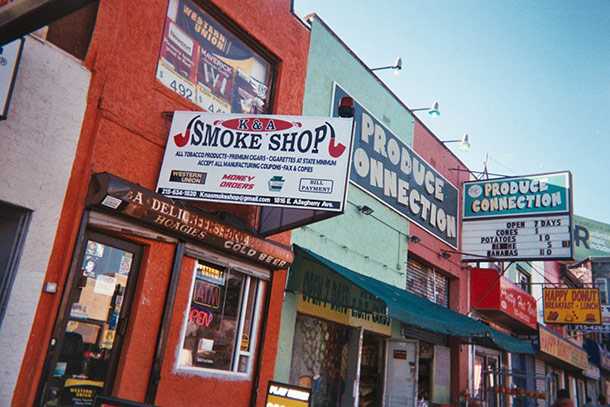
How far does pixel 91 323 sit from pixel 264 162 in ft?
9.20

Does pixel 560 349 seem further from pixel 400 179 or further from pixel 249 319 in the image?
pixel 249 319

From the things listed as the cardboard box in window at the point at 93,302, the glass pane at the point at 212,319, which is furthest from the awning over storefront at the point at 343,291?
the cardboard box in window at the point at 93,302

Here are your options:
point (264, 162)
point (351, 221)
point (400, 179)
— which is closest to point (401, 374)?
point (351, 221)

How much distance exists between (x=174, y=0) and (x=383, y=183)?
633 cm

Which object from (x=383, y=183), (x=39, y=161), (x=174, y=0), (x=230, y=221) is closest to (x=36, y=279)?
(x=39, y=161)

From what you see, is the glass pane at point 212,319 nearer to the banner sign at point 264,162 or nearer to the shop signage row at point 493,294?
the banner sign at point 264,162

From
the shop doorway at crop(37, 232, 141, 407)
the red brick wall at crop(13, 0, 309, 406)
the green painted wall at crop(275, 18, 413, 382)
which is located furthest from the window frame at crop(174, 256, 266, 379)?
the shop doorway at crop(37, 232, 141, 407)

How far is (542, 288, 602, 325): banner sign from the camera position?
19359mm

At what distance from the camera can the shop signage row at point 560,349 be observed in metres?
19.3

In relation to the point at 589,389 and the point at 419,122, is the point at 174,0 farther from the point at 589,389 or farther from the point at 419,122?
the point at 589,389

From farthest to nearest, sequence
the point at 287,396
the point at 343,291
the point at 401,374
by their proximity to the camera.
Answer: the point at 401,374 < the point at 343,291 < the point at 287,396

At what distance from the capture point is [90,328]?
643cm

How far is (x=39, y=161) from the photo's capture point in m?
5.80

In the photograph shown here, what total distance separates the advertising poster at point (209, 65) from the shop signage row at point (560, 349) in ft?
48.6
